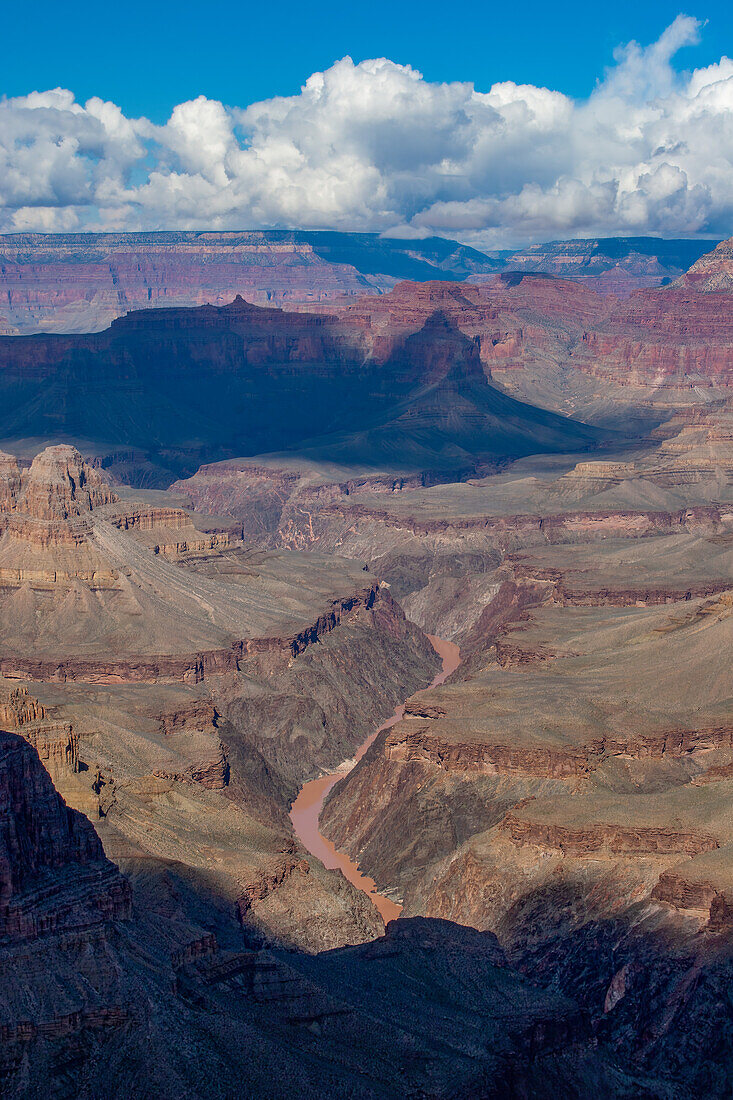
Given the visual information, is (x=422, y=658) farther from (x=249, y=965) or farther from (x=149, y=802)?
(x=249, y=965)

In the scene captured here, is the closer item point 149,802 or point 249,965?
point 249,965

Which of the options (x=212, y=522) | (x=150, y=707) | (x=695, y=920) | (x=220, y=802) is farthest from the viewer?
(x=212, y=522)

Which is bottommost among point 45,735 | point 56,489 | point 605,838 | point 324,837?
point 324,837

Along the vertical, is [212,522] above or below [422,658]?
above

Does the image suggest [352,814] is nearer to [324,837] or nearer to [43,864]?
[324,837]

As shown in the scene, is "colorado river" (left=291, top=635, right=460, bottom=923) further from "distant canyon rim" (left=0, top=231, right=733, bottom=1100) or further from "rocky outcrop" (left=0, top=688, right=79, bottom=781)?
"rocky outcrop" (left=0, top=688, right=79, bottom=781)

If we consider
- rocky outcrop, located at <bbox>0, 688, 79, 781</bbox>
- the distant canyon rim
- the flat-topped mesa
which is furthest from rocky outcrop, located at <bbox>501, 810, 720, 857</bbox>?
the flat-topped mesa

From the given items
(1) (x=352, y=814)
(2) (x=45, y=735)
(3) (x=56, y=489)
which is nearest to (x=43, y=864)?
(2) (x=45, y=735)

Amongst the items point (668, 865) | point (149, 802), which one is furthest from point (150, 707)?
point (668, 865)
